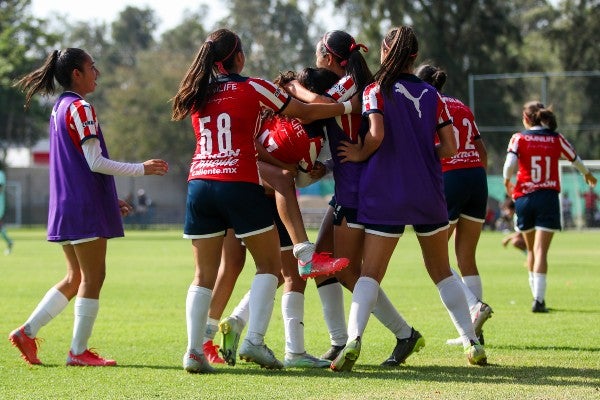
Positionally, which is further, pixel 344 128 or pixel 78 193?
pixel 78 193

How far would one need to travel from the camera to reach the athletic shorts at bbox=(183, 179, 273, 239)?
711cm

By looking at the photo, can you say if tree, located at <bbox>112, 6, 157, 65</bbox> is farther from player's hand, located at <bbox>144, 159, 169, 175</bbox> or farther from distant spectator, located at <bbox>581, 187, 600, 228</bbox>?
player's hand, located at <bbox>144, 159, 169, 175</bbox>

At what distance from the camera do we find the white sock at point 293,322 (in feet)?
25.5

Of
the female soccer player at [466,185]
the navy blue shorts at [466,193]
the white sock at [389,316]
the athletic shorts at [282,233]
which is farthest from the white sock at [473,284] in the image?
the athletic shorts at [282,233]

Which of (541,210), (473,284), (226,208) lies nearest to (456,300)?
(226,208)

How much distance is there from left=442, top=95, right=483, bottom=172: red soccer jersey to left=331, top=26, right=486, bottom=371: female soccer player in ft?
5.79

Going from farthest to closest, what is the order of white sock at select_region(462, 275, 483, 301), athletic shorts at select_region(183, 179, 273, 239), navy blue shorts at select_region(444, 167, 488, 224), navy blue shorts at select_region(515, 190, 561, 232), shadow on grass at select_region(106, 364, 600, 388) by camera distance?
1. navy blue shorts at select_region(515, 190, 561, 232)
2. white sock at select_region(462, 275, 483, 301)
3. navy blue shorts at select_region(444, 167, 488, 224)
4. athletic shorts at select_region(183, 179, 273, 239)
5. shadow on grass at select_region(106, 364, 600, 388)

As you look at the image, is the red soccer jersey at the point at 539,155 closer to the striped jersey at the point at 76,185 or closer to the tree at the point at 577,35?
the striped jersey at the point at 76,185

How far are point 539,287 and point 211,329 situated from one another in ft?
16.6

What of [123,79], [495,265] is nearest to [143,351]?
[495,265]

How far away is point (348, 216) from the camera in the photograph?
24.5 feet

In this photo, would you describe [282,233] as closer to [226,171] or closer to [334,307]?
[334,307]

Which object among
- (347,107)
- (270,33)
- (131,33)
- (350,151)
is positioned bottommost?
(350,151)

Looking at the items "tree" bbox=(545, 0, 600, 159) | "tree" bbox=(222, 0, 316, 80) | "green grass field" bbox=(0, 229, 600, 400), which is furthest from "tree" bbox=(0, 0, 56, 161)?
"green grass field" bbox=(0, 229, 600, 400)
